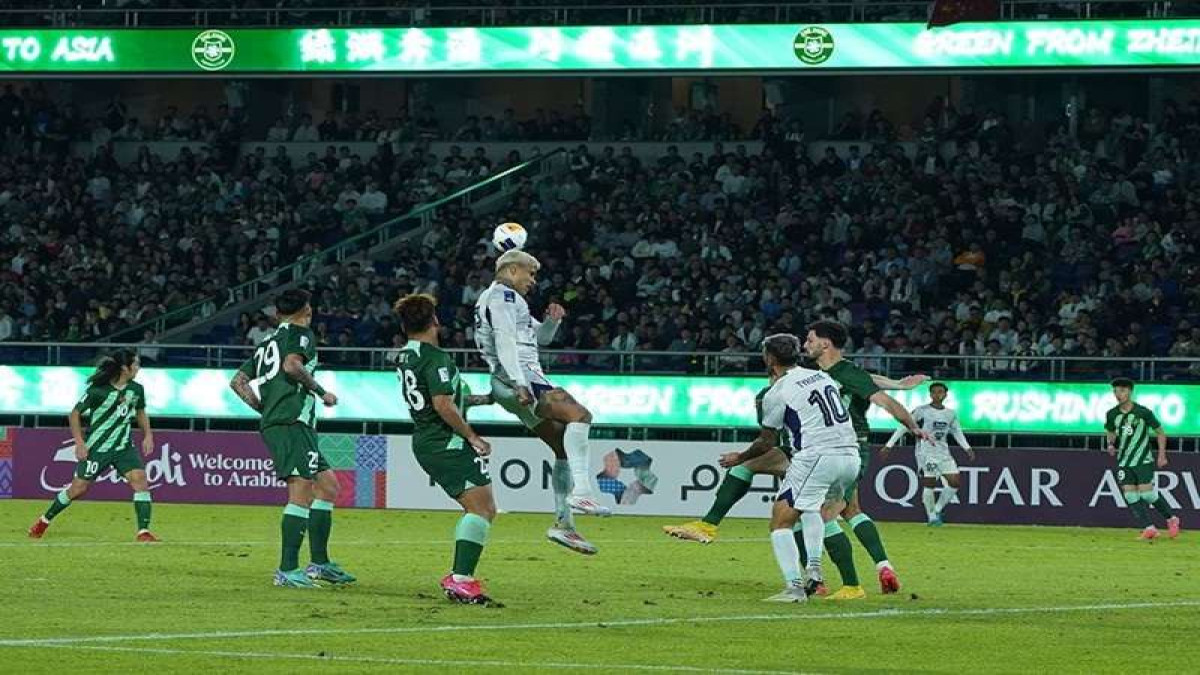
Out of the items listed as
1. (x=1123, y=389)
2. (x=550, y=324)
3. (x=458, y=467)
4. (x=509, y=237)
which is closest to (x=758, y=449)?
(x=550, y=324)

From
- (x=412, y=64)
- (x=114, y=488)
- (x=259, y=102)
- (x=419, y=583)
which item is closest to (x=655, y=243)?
(x=412, y=64)

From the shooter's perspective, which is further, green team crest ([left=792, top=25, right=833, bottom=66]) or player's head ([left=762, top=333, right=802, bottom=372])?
green team crest ([left=792, top=25, right=833, bottom=66])

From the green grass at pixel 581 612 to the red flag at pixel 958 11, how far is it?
6.51 m

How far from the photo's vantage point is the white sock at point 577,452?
1747 centimetres

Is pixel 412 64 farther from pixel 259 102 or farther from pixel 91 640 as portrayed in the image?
pixel 91 640

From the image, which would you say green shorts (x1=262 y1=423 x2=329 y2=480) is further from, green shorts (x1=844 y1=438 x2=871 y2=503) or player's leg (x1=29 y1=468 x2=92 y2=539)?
player's leg (x1=29 y1=468 x2=92 y2=539)

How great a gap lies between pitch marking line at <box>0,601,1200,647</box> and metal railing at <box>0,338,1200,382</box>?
15981mm

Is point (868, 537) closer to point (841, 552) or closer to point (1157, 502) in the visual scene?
point (841, 552)

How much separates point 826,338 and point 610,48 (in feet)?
84.9

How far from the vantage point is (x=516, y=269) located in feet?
54.5

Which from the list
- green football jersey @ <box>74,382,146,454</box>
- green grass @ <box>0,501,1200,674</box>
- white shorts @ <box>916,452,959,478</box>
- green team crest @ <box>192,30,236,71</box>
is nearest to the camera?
green grass @ <box>0,501,1200,674</box>

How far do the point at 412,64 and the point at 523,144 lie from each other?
343 cm

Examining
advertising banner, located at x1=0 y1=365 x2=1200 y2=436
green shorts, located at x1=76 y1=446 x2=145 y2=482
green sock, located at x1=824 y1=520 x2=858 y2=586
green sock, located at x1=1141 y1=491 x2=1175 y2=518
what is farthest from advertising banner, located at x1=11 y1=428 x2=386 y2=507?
green sock, located at x1=824 y1=520 x2=858 y2=586

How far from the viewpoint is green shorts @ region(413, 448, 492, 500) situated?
50.5 feet
